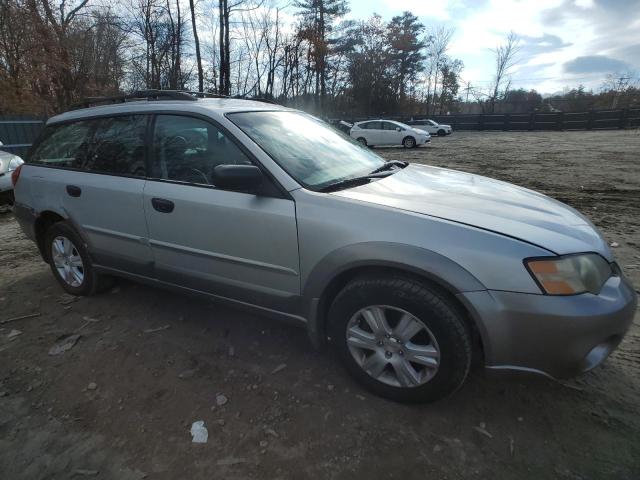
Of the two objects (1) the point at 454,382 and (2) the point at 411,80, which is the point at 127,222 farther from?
(2) the point at 411,80

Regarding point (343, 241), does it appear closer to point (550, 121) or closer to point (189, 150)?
point (189, 150)

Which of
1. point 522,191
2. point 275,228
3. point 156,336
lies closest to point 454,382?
point 275,228

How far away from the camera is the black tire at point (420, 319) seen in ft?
6.33

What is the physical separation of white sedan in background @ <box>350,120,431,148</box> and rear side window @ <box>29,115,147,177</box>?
707 inches

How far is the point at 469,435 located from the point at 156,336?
2217 mm

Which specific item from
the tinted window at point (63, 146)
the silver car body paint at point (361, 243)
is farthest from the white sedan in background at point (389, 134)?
the tinted window at point (63, 146)

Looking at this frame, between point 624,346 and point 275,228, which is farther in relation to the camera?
point 624,346

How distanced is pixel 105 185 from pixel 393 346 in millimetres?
2418

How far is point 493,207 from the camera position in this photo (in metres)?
2.21

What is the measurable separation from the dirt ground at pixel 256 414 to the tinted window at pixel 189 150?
47.1 inches

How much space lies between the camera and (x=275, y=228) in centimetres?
229

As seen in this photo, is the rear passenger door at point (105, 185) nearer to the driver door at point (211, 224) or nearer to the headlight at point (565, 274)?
the driver door at point (211, 224)

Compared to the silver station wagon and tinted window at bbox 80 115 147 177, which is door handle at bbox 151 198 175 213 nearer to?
the silver station wagon

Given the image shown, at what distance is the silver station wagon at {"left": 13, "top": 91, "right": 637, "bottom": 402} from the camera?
183 centimetres
